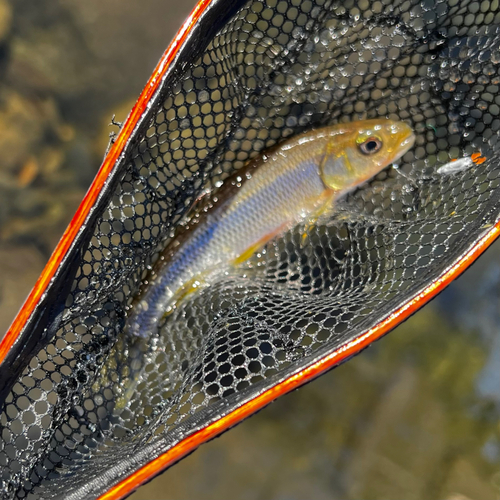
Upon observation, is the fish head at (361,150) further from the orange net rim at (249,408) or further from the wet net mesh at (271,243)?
the orange net rim at (249,408)

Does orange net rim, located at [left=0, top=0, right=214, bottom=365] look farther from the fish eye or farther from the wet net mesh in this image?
the fish eye

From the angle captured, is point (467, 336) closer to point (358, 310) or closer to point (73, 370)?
point (358, 310)

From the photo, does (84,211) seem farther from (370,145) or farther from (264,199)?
(370,145)

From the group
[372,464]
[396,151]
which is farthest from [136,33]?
[372,464]

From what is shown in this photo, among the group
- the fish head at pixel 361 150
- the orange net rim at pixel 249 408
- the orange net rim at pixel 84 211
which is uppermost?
the fish head at pixel 361 150

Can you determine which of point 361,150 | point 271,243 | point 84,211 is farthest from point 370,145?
point 84,211

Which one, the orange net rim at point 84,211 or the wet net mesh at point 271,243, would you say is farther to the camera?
the wet net mesh at point 271,243

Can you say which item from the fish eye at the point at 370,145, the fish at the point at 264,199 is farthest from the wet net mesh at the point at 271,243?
the fish eye at the point at 370,145
